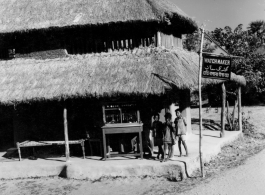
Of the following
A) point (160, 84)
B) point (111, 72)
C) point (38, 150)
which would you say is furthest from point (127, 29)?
point (38, 150)

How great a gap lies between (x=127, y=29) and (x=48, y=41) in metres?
3.24

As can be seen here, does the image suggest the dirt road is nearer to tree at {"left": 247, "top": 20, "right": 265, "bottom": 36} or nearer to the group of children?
the group of children

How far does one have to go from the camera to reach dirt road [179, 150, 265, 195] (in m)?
6.65

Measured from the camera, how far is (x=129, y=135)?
10336mm

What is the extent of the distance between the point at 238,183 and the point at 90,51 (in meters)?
7.09

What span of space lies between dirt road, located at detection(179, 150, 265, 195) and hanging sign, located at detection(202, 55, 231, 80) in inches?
105

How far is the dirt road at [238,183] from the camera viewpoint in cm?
665

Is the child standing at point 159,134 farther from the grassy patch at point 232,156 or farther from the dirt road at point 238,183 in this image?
the dirt road at point 238,183

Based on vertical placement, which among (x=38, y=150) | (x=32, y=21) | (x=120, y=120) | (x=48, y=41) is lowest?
(x=38, y=150)

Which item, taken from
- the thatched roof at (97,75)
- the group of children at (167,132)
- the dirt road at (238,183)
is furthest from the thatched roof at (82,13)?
the dirt road at (238,183)

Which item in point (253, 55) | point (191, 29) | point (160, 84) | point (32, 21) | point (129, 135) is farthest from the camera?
point (253, 55)

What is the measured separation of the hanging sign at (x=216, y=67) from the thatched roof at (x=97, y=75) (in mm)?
1065

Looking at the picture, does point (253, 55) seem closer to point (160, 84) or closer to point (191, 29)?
point (191, 29)

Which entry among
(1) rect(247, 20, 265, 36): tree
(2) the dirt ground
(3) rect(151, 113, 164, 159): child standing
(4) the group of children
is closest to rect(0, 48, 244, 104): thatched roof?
(4) the group of children
